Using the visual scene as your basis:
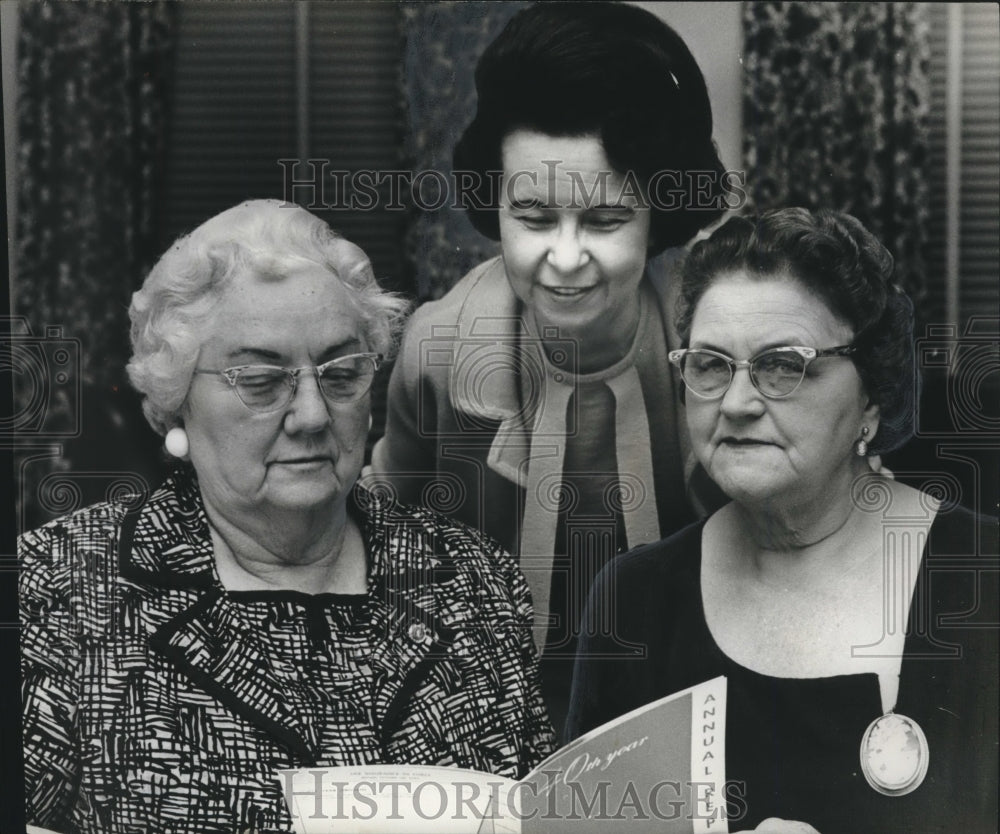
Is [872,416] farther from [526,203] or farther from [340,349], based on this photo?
[340,349]

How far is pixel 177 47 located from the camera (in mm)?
3734

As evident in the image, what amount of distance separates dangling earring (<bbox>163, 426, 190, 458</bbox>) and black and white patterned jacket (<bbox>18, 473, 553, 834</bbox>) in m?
0.08

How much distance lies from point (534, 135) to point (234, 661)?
181 cm

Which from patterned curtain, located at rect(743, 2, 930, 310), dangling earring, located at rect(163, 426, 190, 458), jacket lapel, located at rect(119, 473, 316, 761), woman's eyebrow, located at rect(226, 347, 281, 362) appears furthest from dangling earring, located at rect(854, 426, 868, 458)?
dangling earring, located at rect(163, 426, 190, 458)

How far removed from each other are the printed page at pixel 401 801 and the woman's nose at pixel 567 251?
1.56m

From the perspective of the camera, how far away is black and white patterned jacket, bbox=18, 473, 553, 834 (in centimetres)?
361

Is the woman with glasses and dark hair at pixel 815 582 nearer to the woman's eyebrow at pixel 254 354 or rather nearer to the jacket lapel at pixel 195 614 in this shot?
the jacket lapel at pixel 195 614

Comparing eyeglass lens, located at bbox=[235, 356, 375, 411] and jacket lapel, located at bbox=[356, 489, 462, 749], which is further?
jacket lapel, located at bbox=[356, 489, 462, 749]

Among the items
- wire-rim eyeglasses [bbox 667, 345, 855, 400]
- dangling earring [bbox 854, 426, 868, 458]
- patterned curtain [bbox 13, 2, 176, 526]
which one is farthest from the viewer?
patterned curtain [bbox 13, 2, 176, 526]

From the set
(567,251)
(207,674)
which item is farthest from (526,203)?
(207,674)

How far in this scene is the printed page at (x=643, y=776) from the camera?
3688mm

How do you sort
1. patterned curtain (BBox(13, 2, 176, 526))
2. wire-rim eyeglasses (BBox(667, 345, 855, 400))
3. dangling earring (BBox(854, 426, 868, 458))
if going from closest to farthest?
wire-rim eyeglasses (BBox(667, 345, 855, 400)) → dangling earring (BBox(854, 426, 868, 458)) → patterned curtain (BBox(13, 2, 176, 526))

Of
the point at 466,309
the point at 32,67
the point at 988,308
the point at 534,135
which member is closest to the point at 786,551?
the point at 988,308

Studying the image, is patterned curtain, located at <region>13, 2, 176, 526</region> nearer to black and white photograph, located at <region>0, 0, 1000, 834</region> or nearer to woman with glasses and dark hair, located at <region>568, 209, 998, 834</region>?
black and white photograph, located at <region>0, 0, 1000, 834</region>
